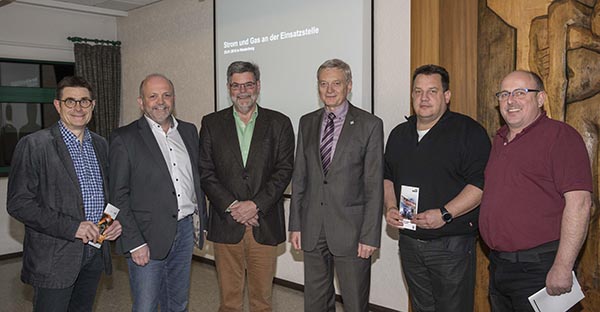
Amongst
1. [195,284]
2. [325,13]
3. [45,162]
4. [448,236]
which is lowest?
[195,284]

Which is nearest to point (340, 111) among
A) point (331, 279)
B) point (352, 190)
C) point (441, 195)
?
point (352, 190)

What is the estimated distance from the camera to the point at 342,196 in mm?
2703

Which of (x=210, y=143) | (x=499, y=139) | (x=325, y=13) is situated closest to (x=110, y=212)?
(x=210, y=143)

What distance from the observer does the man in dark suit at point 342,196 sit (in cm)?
270

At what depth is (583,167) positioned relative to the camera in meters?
2.04

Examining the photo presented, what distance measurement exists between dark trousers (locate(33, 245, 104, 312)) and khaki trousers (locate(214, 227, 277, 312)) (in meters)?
0.69

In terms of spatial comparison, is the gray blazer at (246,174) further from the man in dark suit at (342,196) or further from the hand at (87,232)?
the hand at (87,232)

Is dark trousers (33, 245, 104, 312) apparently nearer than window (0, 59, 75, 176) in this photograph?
Yes

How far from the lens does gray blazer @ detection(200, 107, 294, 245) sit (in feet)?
9.42

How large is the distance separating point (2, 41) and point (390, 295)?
536 cm

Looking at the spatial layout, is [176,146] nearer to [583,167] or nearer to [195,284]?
[583,167]

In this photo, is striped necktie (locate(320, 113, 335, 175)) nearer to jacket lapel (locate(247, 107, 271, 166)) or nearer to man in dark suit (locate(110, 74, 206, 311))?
jacket lapel (locate(247, 107, 271, 166))

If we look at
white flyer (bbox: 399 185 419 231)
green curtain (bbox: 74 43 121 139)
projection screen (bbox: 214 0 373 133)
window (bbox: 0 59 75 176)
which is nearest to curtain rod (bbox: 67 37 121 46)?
green curtain (bbox: 74 43 121 139)

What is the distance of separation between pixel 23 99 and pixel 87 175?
14.4 feet
